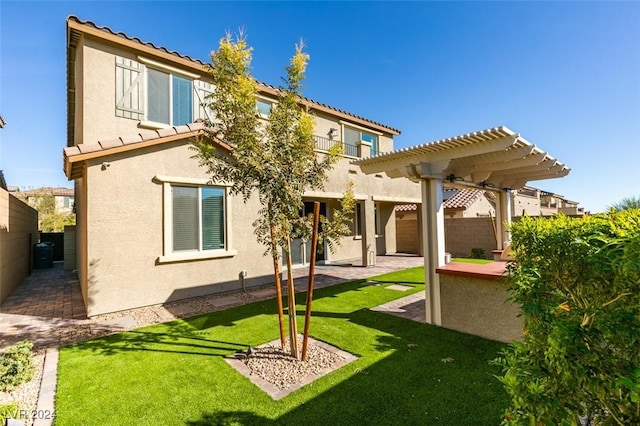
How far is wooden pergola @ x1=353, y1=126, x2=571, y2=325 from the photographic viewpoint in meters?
6.35

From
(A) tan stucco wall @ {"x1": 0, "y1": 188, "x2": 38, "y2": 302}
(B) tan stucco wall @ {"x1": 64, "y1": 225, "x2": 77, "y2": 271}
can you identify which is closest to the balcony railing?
(A) tan stucco wall @ {"x1": 0, "y1": 188, "x2": 38, "y2": 302}

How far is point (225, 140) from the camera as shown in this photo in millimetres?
5320

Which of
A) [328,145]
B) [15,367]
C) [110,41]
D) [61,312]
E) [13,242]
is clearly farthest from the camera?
[328,145]

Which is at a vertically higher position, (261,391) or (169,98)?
(169,98)

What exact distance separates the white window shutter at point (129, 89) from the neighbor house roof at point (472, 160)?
8.13m

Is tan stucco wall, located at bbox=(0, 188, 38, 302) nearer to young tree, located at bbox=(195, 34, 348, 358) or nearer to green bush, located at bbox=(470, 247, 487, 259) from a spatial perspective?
young tree, located at bbox=(195, 34, 348, 358)

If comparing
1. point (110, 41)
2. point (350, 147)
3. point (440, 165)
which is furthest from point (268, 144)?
point (350, 147)

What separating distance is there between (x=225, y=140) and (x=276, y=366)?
416cm

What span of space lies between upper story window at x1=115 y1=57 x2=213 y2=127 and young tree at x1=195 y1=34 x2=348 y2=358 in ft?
17.2

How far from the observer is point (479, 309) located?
21.0 feet

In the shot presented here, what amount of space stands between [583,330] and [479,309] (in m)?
4.94

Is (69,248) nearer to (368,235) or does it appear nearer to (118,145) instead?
(118,145)

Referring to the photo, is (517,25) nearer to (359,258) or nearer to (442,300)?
(442,300)

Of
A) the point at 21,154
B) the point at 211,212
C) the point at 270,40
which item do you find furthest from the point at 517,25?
the point at 21,154
